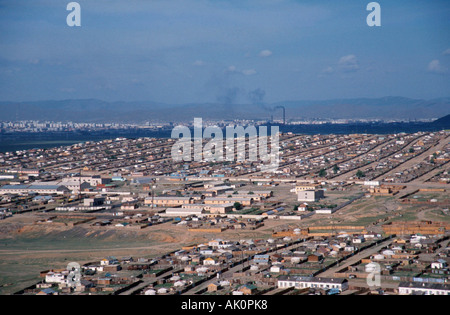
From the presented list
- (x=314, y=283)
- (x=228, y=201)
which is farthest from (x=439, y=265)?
(x=228, y=201)

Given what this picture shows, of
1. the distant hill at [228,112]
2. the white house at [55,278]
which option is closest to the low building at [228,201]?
the white house at [55,278]

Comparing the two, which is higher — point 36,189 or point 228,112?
point 228,112

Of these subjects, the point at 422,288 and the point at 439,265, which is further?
the point at 439,265

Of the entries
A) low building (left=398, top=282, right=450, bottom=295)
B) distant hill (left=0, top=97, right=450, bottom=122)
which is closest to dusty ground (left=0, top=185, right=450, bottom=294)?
low building (left=398, top=282, right=450, bottom=295)

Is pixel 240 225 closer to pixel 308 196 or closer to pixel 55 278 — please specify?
pixel 308 196

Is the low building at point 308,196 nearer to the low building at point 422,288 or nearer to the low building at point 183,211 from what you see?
the low building at point 183,211

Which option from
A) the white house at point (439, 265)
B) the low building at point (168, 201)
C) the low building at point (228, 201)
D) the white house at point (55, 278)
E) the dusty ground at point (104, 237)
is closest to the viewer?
the white house at point (55, 278)

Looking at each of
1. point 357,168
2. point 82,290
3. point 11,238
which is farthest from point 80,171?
point 82,290

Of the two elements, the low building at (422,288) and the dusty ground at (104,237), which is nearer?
the low building at (422,288)

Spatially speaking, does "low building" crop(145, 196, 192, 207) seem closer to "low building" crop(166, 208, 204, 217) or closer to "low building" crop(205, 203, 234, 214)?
"low building" crop(166, 208, 204, 217)

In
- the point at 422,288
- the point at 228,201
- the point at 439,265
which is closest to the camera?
the point at 422,288

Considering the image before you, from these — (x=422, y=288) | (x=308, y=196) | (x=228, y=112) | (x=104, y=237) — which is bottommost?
(x=104, y=237)
